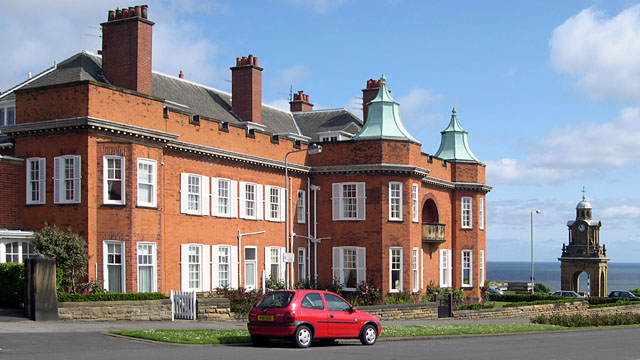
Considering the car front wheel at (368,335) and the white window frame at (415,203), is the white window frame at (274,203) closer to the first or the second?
the white window frame at (415,203)

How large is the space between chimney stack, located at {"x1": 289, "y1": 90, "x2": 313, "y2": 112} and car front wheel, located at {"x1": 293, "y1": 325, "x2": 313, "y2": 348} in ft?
112

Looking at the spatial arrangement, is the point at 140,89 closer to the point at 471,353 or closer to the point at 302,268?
the point at 302,268

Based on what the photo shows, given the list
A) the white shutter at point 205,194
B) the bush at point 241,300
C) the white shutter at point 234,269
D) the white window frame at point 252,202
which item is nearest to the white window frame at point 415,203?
the white window frame at point 252,202

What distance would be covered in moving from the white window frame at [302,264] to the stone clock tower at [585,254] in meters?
49.2

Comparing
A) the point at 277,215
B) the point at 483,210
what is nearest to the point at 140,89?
the point at 277,215

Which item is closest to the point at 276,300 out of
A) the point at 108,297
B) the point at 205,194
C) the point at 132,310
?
the point at 132,310

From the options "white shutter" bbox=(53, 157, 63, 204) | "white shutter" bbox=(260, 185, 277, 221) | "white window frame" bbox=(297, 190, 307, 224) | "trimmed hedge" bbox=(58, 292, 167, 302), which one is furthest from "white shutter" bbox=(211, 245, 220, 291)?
"white shutter" bbox=(53, 157, 63, 204)

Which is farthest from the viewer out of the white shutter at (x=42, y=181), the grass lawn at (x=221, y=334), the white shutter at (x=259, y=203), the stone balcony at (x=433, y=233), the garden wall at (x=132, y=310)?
the stone balcony at (x=433, y=233)

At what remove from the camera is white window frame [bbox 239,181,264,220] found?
127 ft

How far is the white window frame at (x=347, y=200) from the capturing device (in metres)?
43.2

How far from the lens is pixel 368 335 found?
23.8 metres

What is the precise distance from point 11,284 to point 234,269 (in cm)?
1232

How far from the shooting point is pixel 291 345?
75.4 ft

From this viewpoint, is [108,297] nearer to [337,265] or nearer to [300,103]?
[337,265]
